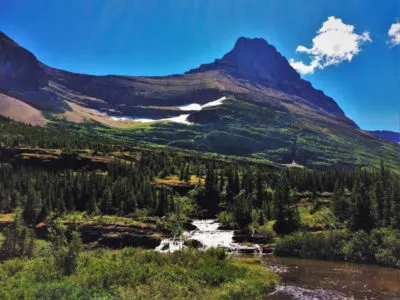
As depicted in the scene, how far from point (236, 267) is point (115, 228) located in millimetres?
36956

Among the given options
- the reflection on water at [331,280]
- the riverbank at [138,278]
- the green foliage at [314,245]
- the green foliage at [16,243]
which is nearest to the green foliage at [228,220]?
the green foliage at [314,245]

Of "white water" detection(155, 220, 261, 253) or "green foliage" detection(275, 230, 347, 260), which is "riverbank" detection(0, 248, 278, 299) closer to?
"white water" detection(155, 220, 261, 253)

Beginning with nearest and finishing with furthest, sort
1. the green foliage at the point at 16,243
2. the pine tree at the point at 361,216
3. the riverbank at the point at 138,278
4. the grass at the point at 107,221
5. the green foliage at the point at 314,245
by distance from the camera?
1. the riverbank at the point at 138,278
2. the green foliage at the point at 16,243
3. the green foliage at the point at 314,245
4. the pine tree at the point at 361,216
5. the grass at the point at 107,221

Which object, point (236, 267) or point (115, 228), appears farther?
point (115, 228)

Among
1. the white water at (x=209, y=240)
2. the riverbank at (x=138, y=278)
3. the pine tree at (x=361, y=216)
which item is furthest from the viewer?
the white water at (x=209, y=240)

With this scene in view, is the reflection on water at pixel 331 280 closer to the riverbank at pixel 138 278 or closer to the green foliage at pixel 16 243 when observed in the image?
the riverbank at pixel 138 278

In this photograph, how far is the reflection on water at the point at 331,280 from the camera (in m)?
40.7

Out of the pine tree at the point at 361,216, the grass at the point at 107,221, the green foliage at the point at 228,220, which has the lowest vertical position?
the grass at the point at 107,221

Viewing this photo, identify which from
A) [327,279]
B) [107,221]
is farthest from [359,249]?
[107,221]

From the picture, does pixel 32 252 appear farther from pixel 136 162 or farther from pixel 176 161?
pixel 176 161

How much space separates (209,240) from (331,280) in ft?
119

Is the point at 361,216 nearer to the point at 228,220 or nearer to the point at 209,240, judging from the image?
the point at 209,240

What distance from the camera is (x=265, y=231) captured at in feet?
266

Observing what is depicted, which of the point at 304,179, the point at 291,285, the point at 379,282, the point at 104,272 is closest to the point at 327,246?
the point at 379,282
